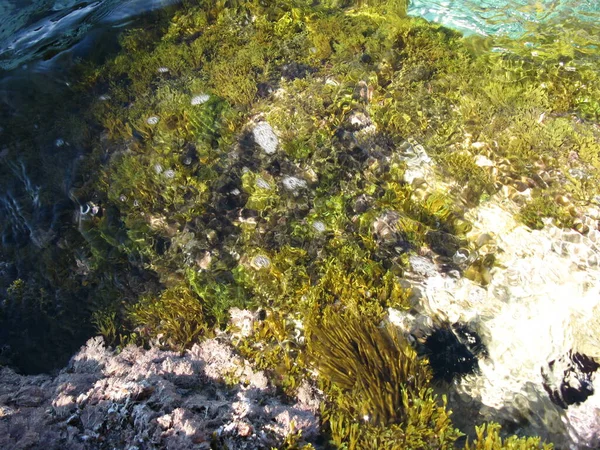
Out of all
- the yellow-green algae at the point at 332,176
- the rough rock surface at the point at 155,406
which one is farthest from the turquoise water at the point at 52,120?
the rough rock surface at the point at 155,406

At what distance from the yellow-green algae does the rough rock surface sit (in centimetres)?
28

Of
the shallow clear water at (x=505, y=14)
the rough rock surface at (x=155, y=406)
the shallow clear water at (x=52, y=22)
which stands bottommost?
the rough rock surface at (x=155, y=406)

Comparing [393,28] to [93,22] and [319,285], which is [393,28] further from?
[93,22]

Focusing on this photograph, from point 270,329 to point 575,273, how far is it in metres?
3.53

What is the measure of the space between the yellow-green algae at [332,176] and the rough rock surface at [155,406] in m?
0.28

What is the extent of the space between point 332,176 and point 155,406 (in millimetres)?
3595

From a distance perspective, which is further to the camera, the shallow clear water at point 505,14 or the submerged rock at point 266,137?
the shallow clear water at point 505,14

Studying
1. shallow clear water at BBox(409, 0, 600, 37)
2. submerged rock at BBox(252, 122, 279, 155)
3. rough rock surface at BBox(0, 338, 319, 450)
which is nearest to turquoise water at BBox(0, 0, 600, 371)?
shallow clear water at BBox(409, 0, 600, 37)

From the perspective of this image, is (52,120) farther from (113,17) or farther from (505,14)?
(505,14)

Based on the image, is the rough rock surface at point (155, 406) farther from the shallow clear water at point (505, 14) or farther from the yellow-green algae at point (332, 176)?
the shallow clear water at point (505, 14)

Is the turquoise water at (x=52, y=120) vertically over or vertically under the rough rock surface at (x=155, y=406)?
over

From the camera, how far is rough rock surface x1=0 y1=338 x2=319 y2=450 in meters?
3.47

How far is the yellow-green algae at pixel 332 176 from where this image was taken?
4230mm

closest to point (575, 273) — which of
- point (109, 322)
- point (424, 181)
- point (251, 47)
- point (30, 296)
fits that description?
point (424, 181)
